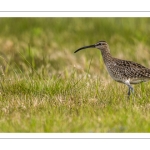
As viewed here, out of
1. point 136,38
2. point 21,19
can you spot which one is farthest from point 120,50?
point 21,19

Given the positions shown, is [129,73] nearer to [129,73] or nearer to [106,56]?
[129,73]

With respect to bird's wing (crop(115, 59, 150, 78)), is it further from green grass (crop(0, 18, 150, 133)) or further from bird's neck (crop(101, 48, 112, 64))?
bird's neck (crop(101, 48, 112, 64))

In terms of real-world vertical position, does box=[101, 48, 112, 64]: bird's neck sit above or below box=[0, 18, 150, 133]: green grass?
above

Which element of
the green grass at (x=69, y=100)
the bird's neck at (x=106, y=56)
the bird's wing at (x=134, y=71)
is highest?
the bird's neck at (x=106, y=56)

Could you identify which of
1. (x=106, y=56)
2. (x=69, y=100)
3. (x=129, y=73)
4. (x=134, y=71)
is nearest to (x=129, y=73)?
(x=129, y=73)

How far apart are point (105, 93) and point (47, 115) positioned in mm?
1639

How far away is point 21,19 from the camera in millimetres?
20484

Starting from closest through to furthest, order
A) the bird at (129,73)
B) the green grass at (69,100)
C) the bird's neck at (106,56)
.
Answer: the green grass at (69,100) → the bird at (129,73) → the bird's neck at (106,56)

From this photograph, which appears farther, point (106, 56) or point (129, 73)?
point (106, 56)

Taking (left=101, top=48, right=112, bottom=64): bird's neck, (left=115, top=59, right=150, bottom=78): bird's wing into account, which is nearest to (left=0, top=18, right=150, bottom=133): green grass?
(left=101, top=48, right=112, bottom=64): bird's neck

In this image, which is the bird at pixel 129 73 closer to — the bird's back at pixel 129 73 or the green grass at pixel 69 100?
the bird's back at pixel 129 73

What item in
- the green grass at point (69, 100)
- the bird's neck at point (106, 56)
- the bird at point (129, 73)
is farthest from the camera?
the bird's neck at point (106, 56)

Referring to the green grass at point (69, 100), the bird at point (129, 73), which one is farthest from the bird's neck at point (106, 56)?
the bird at point (129, 73)

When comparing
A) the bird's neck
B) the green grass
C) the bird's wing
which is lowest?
the green grass
